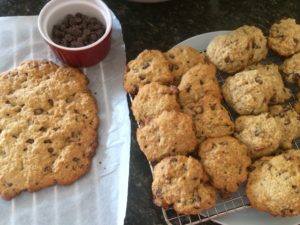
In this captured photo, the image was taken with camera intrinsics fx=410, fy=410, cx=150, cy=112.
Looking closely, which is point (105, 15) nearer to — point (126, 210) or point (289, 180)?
point (126, 210)

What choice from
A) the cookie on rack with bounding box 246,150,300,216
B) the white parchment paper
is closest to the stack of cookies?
the cookie on rack with bounding box 246,150,300,216

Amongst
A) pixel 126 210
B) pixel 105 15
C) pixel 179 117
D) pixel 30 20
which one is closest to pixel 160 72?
pixel 179 117

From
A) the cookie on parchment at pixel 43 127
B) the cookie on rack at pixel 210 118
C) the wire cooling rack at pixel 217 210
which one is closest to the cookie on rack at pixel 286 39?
the cookie on rack at pixel 210 118

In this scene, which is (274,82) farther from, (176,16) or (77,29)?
(77,29)

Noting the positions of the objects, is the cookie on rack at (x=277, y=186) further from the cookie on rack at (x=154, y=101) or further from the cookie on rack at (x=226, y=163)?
the cookie on rack at (x=154, y=101)

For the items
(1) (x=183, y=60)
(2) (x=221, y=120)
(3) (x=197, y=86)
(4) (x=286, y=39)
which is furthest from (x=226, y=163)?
(4) (x=286, y=39)

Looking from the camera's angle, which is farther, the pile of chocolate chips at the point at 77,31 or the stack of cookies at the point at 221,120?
the pile of chocolate chips at the point at 77,31
